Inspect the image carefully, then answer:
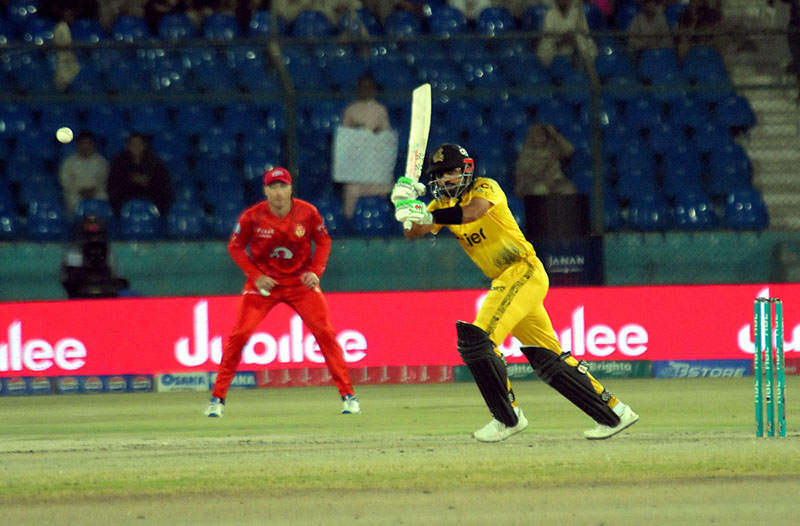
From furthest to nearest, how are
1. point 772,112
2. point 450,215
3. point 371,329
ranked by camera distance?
1. point 772,112
2. point 371,329
3. point 450,215

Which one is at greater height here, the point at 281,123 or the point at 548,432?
the point at 281,123

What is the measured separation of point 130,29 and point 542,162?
17.3 feet

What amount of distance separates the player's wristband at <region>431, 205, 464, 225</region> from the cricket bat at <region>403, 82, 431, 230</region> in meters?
0.43

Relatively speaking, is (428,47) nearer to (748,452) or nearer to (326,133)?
(326,133)

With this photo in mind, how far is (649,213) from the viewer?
43.1 feet

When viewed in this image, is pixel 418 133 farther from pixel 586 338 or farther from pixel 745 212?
pixel 745 212

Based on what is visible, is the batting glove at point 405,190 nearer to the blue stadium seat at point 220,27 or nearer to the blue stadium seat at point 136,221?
the blue stadium seat at point 136,221

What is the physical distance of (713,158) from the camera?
13602mm

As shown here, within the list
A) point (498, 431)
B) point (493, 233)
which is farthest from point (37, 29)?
point (498, 431)

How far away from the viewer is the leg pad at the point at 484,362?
729 centimetres

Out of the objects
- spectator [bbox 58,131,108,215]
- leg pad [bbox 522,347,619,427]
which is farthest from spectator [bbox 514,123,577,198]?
leg pad [bbox 522,347,619,427]

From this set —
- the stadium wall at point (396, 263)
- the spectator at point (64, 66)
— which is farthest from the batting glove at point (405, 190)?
the spectator at point (64, 66)

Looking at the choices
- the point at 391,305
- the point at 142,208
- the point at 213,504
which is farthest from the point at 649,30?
the point at 213,504

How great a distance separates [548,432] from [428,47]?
680cm
